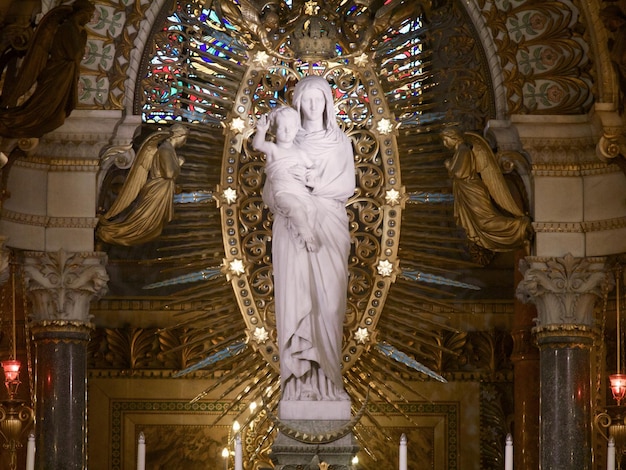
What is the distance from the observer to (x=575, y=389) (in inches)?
498

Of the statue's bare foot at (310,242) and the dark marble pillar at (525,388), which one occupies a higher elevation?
the statue's bare foot at (310,242)

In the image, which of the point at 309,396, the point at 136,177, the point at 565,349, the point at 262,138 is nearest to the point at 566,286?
the point at 565,349

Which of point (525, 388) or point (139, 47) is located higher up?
point (139, 47)

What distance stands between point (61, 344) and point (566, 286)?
3.11m

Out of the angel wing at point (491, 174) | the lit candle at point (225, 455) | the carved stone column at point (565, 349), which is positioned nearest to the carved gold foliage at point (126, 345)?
the lit candle at point (225, 455)

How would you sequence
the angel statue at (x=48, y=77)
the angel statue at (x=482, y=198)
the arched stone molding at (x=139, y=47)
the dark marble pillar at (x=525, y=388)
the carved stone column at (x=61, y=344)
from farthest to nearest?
the dark marble pillar at (x=525, y=388)
the arched stone molding at (x=139, y=47)
the angel statue at (x=482, y=198)
the carved stone column at (x=61, y=344)
the angel statue at (x=48, y=77)

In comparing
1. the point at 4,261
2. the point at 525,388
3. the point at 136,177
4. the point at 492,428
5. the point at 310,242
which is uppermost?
the point at 136,177

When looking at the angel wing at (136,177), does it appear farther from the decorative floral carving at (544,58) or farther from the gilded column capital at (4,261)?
the decorative floral carving at (544,58)

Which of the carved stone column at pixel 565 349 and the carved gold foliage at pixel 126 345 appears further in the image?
the carved gold foliage at pixel 126 345

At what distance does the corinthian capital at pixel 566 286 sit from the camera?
502 inches

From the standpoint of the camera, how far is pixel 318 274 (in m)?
12.4

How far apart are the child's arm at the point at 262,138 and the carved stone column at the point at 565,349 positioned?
A: 5.91 ft

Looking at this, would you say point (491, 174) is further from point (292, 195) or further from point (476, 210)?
point (292, 195)

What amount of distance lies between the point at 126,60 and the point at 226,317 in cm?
175
